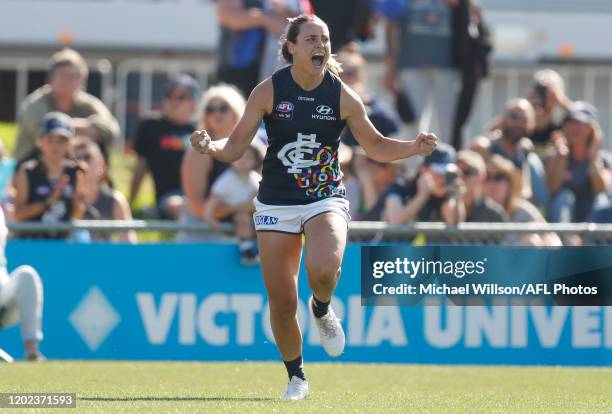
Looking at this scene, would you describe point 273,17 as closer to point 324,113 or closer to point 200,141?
point 324,113

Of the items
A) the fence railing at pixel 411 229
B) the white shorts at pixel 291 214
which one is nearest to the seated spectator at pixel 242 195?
the fence railing at pixel 411 229

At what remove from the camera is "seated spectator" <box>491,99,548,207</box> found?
14047mm

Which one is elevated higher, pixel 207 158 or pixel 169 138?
pixel 207 158

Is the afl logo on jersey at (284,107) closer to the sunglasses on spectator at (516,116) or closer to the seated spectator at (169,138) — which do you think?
the seated spectator at (169,138)

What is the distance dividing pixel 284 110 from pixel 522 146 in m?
5.79

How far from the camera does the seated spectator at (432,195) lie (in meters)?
12.1

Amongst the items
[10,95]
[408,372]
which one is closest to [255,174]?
[408,372]

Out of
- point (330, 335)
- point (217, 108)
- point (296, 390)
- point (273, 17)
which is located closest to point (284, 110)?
point (330, 335)

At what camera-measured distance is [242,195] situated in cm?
1216

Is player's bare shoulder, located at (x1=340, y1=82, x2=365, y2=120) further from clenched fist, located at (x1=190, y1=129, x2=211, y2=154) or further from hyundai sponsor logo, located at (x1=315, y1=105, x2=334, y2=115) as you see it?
clenched fist, located at (x1=190, y1=129, x2=211, y2=154)

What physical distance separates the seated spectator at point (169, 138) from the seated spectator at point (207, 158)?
1399mm

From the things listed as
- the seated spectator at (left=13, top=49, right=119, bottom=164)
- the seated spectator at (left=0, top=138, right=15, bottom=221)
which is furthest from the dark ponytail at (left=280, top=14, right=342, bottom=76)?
the seated spectator at (left=13, top=49, right=119, bottom=164)

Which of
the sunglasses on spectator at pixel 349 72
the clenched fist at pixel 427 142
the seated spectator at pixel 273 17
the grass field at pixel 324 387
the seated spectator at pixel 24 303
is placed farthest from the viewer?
the sunglasses on spectator at pixel 349 72

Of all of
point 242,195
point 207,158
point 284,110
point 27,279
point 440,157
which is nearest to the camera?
Result: point 284,110
